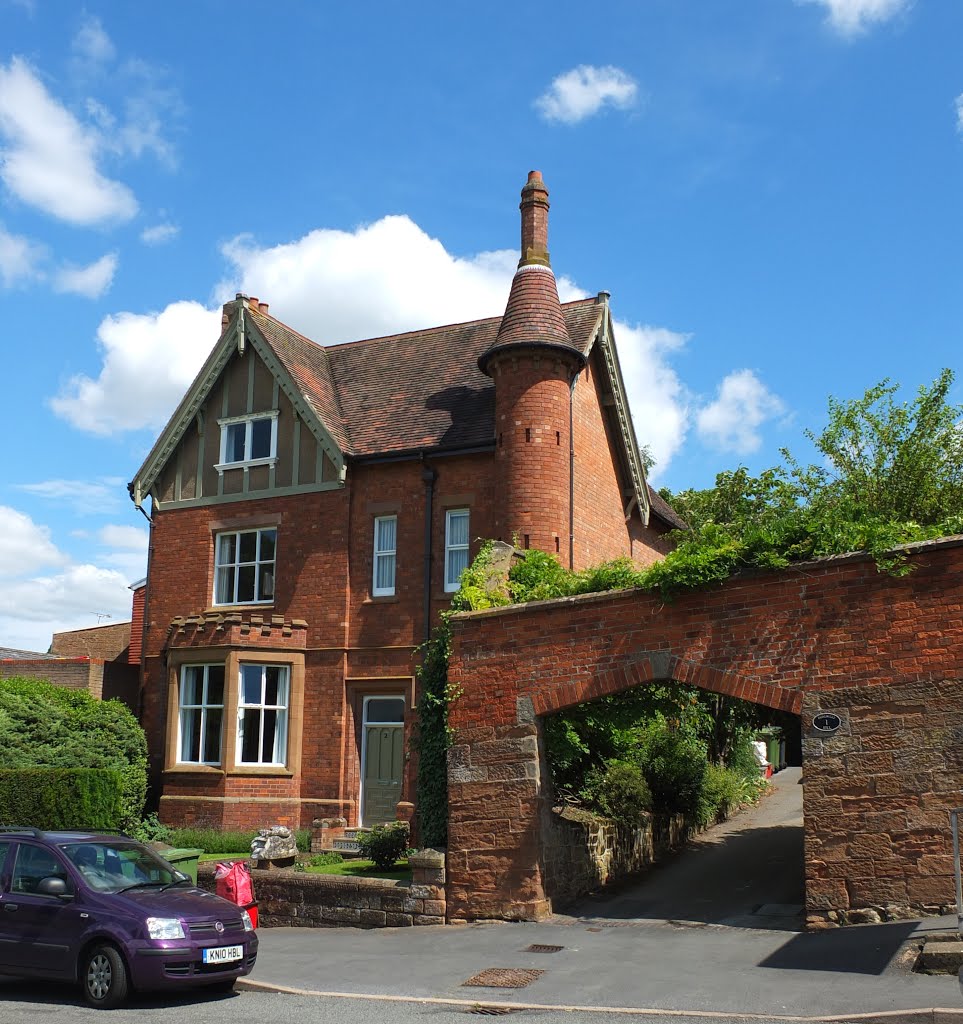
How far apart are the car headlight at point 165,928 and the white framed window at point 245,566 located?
14.2 m

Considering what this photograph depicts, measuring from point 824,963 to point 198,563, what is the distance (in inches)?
712

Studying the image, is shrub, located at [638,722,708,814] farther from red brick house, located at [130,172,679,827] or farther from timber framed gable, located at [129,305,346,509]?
timber framed gable, located at [129,305,346,509]

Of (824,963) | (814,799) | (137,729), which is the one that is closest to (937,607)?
(814,799)

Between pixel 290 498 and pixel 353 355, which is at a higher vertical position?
pixel 353 355

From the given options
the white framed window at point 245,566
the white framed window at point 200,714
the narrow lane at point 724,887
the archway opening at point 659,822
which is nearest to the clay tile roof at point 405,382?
the white framed window at point 245,566

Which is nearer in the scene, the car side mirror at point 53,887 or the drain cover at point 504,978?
the car side mirror at point 53,887

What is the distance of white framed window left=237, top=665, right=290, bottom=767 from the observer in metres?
23.0

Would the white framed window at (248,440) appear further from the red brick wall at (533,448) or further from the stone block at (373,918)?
the stone block at (373,918)

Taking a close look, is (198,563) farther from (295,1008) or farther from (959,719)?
(959,719)

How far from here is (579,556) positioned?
22703 millimetres

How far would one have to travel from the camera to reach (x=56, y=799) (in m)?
19.5

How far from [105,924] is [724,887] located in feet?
31.0

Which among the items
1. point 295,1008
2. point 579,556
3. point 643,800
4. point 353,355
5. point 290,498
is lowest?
point 295,1008

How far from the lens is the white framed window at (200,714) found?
23.2 meters
